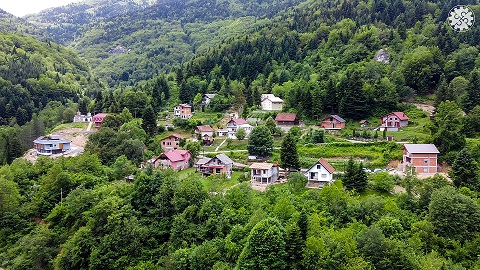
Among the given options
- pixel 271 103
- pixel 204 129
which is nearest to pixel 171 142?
pixel 204 129

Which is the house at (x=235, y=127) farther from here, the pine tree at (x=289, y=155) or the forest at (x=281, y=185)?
the pine tree at (x=289, y=155)

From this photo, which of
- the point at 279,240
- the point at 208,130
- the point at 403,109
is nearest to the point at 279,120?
the point at 208,130

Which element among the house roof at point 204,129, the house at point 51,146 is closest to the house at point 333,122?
the house roof at point 204,129

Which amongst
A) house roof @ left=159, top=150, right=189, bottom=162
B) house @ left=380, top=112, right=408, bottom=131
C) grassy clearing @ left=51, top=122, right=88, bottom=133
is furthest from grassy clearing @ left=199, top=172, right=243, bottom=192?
grassy clearing @ left=51, top=122, right=88, bottom=133

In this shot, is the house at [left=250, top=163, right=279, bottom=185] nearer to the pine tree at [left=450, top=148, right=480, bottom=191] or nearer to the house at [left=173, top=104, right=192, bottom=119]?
the pine tree at [left=450, top=148, right=480, bottom=191]

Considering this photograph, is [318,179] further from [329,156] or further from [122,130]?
[122,130]

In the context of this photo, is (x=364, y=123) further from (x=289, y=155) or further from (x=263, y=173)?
(x=263, y=173)
